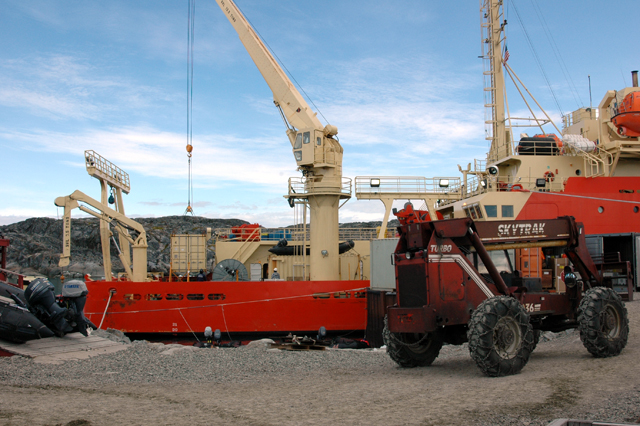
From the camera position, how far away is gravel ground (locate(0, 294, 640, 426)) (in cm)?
493

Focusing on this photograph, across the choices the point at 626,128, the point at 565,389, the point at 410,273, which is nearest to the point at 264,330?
the point at 410,273

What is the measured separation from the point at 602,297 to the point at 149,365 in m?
7.43

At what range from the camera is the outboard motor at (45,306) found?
33.2 feet

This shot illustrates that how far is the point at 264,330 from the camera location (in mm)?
16469

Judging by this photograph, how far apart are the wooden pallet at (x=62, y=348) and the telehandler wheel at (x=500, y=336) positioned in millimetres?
6905

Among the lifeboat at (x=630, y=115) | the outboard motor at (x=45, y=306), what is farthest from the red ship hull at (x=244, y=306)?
the lifeboat at (x=630, y=115)

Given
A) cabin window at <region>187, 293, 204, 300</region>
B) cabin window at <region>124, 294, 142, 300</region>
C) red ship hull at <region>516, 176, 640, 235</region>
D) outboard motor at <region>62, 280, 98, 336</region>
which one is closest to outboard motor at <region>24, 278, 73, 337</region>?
outboard motor at <region>62, 280, 98, 336</region>

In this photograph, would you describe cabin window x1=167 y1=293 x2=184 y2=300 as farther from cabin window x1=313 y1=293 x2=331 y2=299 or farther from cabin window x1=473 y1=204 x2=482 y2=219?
cabin window x1=473 y1=204 x2=482 y2=219

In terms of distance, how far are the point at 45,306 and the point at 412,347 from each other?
284 inches

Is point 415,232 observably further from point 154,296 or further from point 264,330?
point 154,296

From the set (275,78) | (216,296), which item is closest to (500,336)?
(216,296)

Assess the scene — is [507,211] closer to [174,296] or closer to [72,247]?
[174,296]

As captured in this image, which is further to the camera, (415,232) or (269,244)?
(269,244)

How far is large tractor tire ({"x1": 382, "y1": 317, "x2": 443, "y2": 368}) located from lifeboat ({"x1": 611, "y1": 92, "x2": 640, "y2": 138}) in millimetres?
13746
